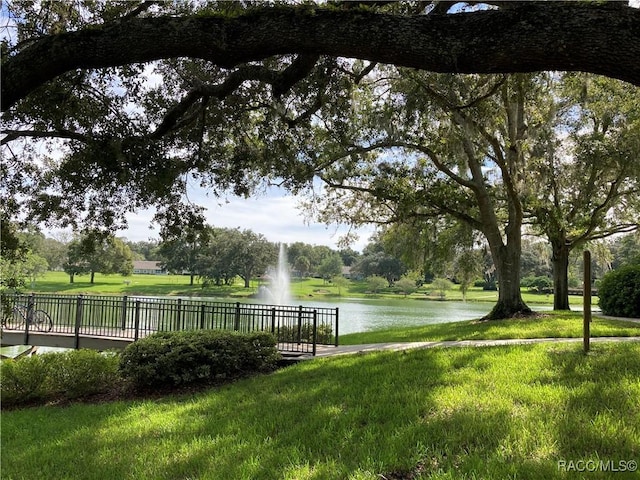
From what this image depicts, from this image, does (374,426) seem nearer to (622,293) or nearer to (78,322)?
(78,322)

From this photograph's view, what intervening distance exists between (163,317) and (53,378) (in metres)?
4.49

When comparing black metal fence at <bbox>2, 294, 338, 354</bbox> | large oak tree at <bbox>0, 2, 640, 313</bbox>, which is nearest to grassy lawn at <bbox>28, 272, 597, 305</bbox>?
black metal fence at <bbox>2, 294, 338, 354</bbox>

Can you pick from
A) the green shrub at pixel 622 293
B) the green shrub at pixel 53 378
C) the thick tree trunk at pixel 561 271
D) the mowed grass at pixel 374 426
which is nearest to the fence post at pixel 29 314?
the green shrub at pixel 53 378

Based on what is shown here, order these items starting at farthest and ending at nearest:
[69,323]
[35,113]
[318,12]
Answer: [69,323]
[35,113]
[318,12]

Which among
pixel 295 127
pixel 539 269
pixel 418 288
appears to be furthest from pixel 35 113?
pixel 539 269

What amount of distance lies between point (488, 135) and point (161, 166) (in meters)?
8.85

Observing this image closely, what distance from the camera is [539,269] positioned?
7025 cm

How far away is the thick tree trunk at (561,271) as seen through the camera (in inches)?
696

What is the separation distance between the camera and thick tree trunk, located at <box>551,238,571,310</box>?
1767 cm

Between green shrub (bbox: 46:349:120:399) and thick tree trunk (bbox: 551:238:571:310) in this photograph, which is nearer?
green shrub (bbox: 46:349:120:399)

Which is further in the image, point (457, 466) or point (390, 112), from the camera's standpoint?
point (390, 112)

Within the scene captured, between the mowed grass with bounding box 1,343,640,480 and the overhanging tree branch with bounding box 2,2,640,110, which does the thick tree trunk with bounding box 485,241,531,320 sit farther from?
the overhanging tree branch with bounding box 2,2,640,110

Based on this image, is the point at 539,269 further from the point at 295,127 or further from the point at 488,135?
the point at 295,127

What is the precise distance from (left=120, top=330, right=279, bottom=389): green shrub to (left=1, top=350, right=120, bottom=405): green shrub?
613mm
